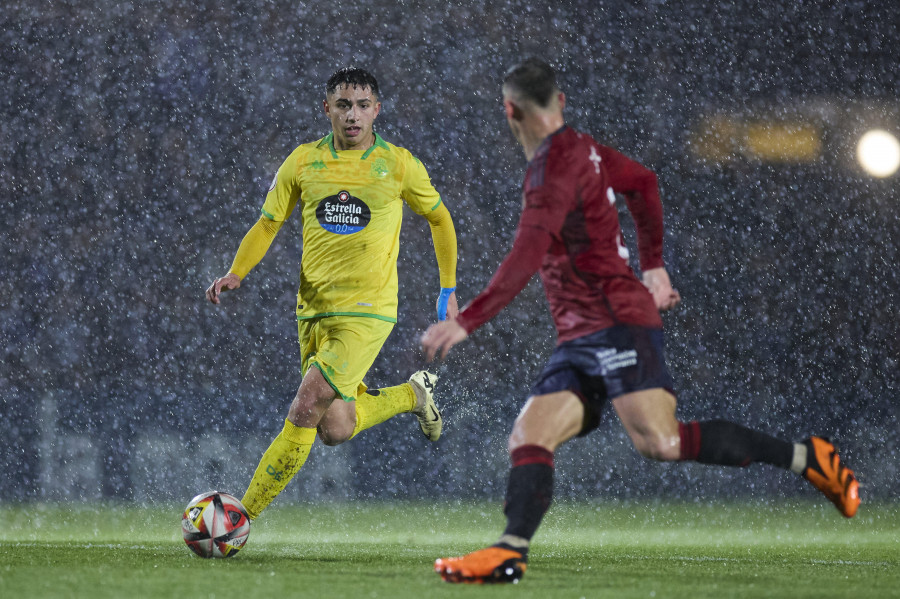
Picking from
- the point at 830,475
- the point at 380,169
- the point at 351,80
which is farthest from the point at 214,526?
the point at 830,475

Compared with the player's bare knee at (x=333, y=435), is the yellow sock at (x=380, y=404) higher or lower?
higher

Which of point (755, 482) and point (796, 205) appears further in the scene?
point (796, 205)

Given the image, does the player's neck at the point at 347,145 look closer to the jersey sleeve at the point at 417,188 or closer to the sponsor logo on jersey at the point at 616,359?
the jersey sleeve at the point at 417,188

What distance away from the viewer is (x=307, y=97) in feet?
33.4

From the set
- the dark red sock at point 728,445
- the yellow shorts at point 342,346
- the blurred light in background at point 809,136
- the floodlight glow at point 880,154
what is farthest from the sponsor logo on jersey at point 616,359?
the floodlight glow at point 880,154

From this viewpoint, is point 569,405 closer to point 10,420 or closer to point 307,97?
point 10,420

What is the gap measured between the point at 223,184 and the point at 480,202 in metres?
2.15

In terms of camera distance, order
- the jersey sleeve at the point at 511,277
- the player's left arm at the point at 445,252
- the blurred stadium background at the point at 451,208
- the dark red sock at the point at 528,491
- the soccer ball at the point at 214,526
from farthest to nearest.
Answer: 1. the blurred stadium background at the point at 451,208
2. the player's left arm at the point at 445,252
3. the soccer ball at the point at 214,526
4. the dark red sock at the point at 528,491
5. the jersey sleeve at the point at 511,277

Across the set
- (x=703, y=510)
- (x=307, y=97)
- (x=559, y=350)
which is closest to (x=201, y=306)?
(x=307, y=97)

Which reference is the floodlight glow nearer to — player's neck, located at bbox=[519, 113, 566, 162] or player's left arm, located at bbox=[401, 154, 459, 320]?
player's left arm, located at bbox=[401, 154, 459, 320]

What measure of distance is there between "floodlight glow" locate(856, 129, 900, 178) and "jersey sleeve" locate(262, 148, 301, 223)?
6.39 m

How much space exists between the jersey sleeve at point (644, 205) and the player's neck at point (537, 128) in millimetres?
266

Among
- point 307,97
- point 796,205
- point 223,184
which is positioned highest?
point 307,97

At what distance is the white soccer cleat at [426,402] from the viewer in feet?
17.8
